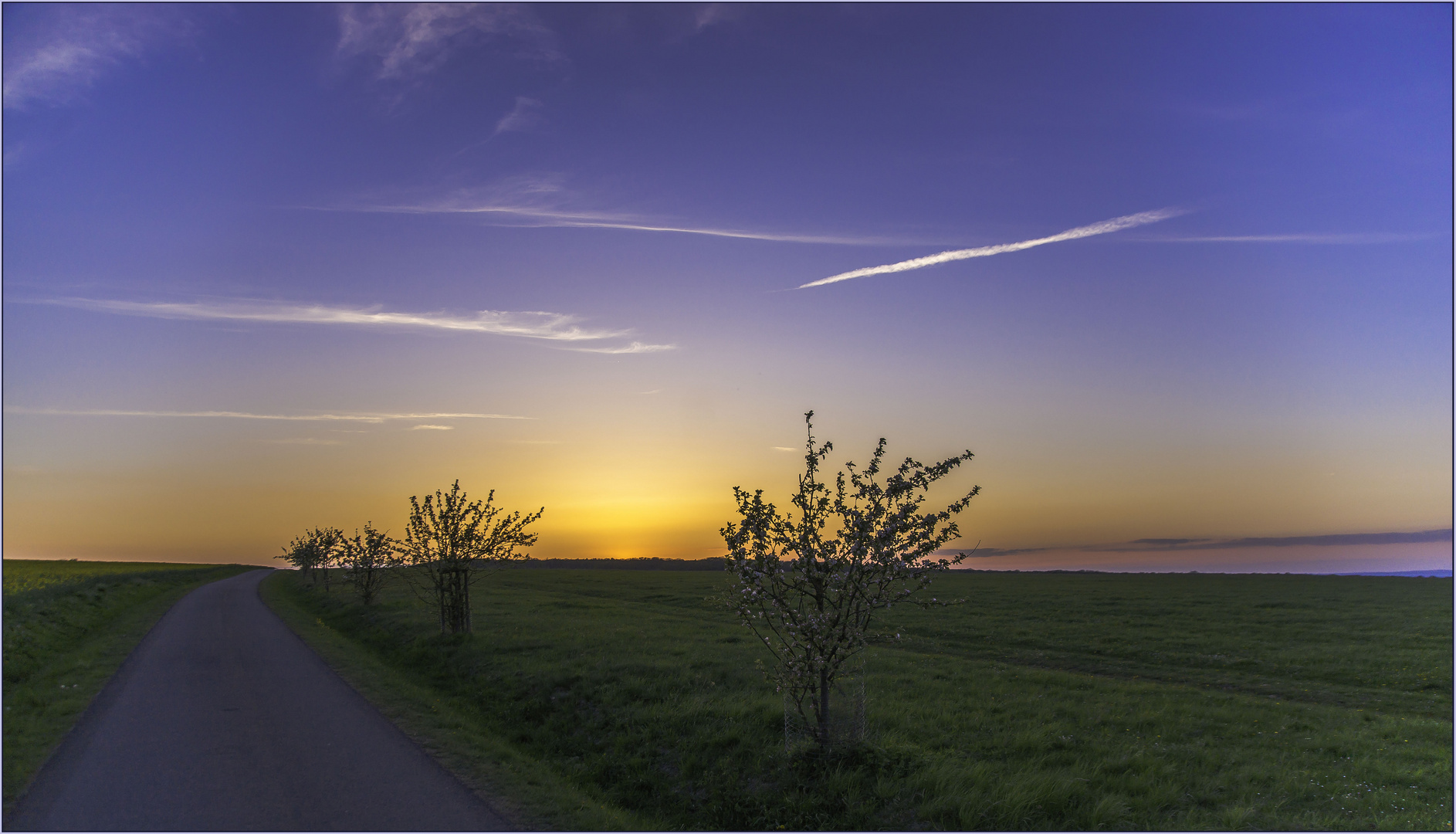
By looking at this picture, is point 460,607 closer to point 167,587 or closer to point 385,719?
point 385,719

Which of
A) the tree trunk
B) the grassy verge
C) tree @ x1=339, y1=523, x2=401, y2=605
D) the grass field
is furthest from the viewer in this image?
tree @ x1=339, y1=523, x2=401, y2=605

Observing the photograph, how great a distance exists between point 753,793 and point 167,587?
70.7m

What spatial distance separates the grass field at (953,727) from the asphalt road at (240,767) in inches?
36.1

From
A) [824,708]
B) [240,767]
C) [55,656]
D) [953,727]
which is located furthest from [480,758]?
[55,656]

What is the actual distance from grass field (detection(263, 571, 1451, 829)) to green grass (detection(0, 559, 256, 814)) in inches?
209

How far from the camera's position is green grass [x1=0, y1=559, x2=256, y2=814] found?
39.7ft

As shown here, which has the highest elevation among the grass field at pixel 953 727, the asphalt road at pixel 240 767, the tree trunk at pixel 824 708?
the tree trunk at pixel 824 708

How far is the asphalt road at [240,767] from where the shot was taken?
9.15 m

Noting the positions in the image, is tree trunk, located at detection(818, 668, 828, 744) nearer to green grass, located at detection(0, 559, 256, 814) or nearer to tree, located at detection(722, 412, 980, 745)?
tree, located at detection(722, 412, 980, 745)

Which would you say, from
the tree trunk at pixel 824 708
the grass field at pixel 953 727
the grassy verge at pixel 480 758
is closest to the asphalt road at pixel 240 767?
the grassy verge at pixel 480 758

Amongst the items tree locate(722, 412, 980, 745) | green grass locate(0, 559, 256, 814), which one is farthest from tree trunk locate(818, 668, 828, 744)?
green grass locate(0, 559, 256, 814)

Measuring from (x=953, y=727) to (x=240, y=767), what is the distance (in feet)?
38.0

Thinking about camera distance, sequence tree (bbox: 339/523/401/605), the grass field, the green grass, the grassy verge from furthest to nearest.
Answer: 1. tree (bbox: 339/523/401/605)
2. the green grass
3. the grass field
4. the grassy verge

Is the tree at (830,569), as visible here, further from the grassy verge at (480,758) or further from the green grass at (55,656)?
the green grass at (55,656)
